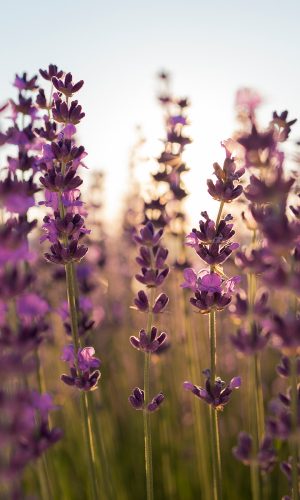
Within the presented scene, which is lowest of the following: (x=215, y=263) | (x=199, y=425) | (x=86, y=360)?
(x=199, y=425)

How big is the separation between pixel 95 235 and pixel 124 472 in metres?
1.78

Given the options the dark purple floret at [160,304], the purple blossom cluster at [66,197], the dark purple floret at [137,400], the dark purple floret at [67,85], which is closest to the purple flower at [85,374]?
the purple blossom cluster at [66,197]

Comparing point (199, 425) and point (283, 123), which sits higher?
point (283, 123)

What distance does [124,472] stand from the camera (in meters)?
3.56

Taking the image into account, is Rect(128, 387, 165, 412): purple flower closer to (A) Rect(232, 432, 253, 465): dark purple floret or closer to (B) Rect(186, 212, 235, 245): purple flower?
(A) Rect(232, 432, 253, 465): dark purple floret

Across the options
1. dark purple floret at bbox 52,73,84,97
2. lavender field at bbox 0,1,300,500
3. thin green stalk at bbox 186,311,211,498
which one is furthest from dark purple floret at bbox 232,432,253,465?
dark purple floret at bbox 52,73,84,97

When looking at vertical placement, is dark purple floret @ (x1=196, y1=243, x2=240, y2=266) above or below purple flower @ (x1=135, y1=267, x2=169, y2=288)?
above

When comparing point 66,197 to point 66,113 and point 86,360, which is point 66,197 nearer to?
point 66,113

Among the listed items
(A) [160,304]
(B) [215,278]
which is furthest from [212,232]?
(A) [160,304]

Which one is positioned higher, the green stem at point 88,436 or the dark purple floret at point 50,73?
the dark purple floret at point 50,73

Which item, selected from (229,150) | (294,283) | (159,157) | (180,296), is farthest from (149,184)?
(294,283)

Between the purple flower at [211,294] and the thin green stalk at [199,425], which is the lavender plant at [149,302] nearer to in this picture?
the purple flower at [211,294]

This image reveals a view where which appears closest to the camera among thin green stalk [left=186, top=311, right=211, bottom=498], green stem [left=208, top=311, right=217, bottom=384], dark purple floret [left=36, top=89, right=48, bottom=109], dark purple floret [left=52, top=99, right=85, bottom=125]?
green stem [left=208, top=311, right=217, bottom=384]

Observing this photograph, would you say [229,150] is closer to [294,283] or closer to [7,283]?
[294,283]
